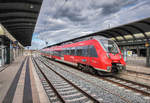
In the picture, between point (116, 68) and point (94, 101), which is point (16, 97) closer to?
point (94, 101)

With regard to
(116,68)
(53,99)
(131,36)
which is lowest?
(53,99)

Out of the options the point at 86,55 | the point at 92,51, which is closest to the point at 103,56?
the point at 92,51

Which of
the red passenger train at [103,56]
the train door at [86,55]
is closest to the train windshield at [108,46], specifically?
the red passenger train at [103,56]

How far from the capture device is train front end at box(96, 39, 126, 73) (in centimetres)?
813

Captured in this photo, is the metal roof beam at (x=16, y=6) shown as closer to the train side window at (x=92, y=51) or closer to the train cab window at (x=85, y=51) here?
the train cab window at (x=85, y=51)

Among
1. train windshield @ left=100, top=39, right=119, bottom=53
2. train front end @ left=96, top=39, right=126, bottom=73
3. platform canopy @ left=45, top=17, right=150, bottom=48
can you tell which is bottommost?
train front end @ left=96, top=39, right=126, bottom=73

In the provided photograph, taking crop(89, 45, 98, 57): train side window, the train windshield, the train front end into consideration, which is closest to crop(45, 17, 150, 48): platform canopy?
the train windshield

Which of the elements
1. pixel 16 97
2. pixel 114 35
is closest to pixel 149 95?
pixel 16 97

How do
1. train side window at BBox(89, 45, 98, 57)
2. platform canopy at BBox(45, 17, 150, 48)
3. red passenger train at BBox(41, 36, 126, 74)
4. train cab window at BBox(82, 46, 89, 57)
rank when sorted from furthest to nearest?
platform canopy at BBox(45, 17, 150, 48) → train cab window at BBox(82, 46, 89, 57) → train side window at BBox(89, 45, 98, 57) → red passenger train at BBox(41, 36, 126, 74)

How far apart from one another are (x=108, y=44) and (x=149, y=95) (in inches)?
187

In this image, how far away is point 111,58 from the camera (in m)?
8.31

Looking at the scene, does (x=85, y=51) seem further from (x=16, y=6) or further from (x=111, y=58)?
(x=16, y=6)

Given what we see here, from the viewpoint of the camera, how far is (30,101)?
4289 mm

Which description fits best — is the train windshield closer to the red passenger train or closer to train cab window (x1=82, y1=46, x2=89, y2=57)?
the red passenger train
